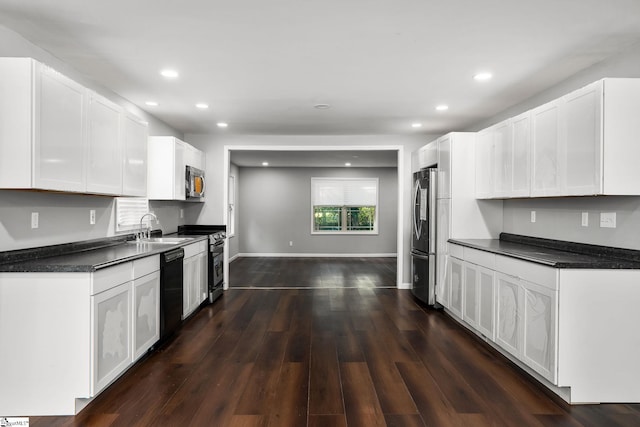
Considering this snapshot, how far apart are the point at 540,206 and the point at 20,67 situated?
455 centimetres

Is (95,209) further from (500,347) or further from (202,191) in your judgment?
(500,347)

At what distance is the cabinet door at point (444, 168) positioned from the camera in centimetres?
457

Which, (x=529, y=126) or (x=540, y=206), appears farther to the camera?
(x=540, y=206)

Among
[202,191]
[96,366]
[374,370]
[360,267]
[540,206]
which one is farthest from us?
[360,267]

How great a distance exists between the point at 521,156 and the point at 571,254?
1.03m

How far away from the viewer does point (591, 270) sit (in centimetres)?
248

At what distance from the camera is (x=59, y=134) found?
8.04ft

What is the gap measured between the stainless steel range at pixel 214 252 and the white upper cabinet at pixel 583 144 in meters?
3.83

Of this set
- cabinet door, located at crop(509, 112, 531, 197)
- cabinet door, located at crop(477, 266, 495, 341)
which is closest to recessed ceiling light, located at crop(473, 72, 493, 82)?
cabinet door, located at crop(509, 112, 531, 197)

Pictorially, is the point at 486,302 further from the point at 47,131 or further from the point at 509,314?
the point at 47,131

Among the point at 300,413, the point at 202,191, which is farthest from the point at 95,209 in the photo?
the point at 300,413

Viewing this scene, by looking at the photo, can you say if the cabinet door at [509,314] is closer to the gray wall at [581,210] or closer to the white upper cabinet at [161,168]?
the gray wall at [581,210]

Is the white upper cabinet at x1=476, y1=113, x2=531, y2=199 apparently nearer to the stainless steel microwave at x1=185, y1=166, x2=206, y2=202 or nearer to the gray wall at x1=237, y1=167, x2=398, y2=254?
the stainless steel microwave at x1=185, y1=166, x2=206, y2=202

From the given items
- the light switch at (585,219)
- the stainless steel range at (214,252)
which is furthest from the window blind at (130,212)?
the light switch at (585,219)
